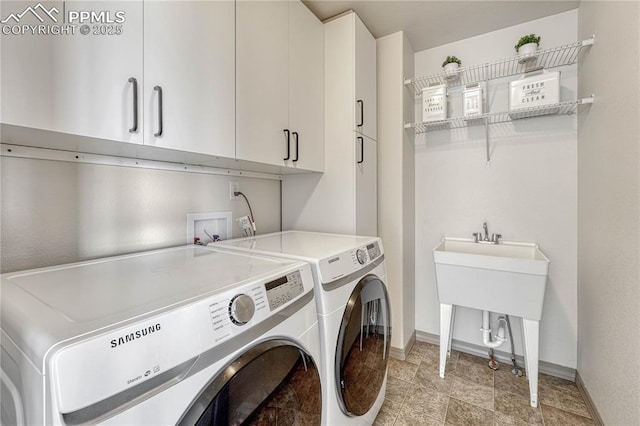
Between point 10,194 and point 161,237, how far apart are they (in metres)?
0.53

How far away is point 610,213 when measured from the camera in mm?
1365

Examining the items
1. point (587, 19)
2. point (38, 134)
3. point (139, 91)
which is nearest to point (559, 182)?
point (587, 19)

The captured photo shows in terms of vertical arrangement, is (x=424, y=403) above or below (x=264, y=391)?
below

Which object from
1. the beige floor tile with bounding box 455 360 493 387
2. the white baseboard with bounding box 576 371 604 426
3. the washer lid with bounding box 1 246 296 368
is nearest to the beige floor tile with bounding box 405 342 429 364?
the beige floor tile with bounding box 455 360 493 387

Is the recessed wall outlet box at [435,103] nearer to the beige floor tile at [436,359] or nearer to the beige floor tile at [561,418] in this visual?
the beige floor tile at [436,359]

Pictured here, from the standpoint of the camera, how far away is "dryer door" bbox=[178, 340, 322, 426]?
0.61m

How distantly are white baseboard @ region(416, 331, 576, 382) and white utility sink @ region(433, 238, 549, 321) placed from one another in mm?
609

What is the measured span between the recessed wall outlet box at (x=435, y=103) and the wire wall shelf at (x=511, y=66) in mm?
103

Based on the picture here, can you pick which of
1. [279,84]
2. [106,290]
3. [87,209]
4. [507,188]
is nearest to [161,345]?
[106,290]

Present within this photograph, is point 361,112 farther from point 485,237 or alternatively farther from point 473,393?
point 473,393

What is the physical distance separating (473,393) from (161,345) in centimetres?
197

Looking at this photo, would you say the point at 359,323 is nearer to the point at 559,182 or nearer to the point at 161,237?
the point at 161,237

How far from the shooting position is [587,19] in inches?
65.8

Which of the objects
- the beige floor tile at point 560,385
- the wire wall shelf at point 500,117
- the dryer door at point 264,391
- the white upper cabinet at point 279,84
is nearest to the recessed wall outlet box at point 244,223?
the white upper cabinet at point 279,84
